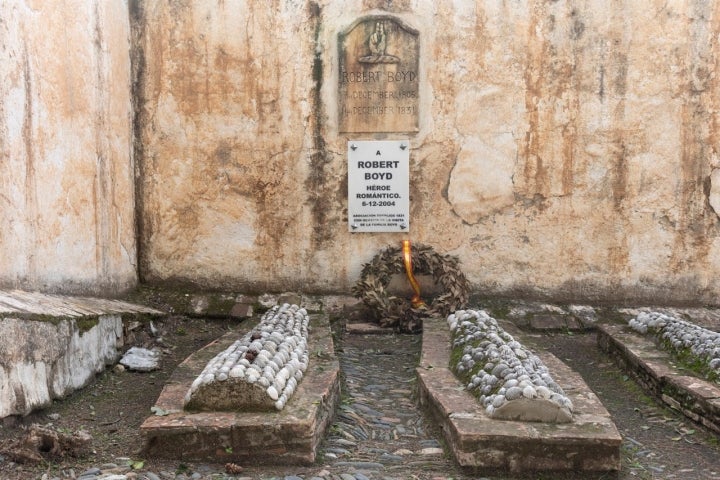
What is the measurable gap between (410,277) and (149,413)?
282cm

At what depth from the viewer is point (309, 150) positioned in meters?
6.15

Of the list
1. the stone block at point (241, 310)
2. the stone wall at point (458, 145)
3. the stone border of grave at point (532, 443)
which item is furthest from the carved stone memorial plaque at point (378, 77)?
the stone border of grave at point (532, 443)

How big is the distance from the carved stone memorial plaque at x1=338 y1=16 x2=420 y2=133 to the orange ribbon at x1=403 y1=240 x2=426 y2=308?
1.13 meters

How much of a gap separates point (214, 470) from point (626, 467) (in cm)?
194

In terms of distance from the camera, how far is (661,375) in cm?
406

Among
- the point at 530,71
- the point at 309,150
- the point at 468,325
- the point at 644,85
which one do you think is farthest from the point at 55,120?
the point at 644,85

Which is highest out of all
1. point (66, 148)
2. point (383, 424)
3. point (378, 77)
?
point (378, 77)

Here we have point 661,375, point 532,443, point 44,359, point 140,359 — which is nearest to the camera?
point 532,443

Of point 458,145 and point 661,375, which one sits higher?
point 458,145

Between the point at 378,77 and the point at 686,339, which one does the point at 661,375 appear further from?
the point at 378,77

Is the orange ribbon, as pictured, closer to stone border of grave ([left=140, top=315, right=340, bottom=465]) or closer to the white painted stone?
the white painted stone

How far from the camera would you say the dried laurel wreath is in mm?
5727

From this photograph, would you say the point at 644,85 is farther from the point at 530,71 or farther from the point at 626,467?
the point at 626,467

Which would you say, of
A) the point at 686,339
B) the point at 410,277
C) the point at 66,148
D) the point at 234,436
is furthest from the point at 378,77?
the point at 234,436
